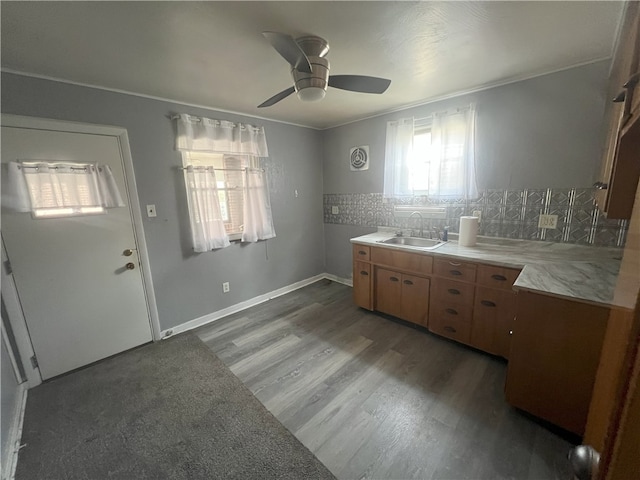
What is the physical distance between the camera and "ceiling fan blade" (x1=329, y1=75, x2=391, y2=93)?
1.58m

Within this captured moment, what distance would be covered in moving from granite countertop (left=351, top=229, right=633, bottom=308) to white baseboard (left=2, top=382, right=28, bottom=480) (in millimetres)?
2918

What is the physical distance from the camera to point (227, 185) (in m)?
2.80

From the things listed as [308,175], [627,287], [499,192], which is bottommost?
[627,287]

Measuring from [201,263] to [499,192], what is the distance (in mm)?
3084

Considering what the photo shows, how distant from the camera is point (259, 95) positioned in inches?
91.6

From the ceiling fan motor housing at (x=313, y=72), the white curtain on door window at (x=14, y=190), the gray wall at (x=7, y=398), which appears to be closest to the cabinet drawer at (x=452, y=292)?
the ceiling fan motor housing at (x=313, y=72)

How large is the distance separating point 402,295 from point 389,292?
0.15 metres

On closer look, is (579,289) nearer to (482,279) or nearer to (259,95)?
(482,279)

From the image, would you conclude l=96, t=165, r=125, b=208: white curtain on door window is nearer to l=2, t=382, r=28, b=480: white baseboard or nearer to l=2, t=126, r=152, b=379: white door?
l=2, t=126, r=152, b=379: white door

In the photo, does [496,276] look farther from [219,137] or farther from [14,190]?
[14,190]

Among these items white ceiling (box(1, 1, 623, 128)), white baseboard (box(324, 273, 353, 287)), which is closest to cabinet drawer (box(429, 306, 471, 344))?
white baseboard (box(324, 273, 353, 287))

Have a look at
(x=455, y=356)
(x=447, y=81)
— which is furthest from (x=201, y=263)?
(x=447, y=81)

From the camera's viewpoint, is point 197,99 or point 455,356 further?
point 197,99

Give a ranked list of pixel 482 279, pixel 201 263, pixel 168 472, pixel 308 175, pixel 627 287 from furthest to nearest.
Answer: pixel 308 175
pixel 201 263
pixel 482 279
pixel 168 472
pixel 627 287
